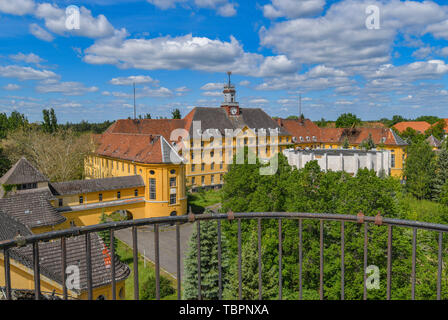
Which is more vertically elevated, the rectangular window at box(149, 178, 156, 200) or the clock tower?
the clock tower

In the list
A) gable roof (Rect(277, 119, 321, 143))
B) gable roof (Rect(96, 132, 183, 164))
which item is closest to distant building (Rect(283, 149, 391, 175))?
gable roof (Rect(96, 132, 183, 164))

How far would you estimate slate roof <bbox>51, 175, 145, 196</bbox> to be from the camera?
24.0 metres

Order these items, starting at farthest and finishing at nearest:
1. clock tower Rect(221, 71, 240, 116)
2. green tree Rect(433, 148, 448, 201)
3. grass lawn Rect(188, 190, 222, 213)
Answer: clock tower Rect(221, 71, 240, 116)
green tree Rect(433, 148, 448, 201)
grass lawn Rect(188, 190, 222, 213)

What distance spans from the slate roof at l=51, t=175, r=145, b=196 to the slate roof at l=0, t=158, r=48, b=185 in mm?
1240

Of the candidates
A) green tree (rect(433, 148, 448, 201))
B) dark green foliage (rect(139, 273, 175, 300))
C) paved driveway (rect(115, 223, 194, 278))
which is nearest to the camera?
dark green foliage (rect(139, 273, 175, 300))

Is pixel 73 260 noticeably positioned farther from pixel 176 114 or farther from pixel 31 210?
pixel 176 114

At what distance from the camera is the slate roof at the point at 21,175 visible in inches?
870

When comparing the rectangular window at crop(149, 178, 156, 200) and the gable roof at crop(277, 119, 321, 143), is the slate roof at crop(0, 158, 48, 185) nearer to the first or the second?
the rectangular window at crop(149, 178, 156, 200)

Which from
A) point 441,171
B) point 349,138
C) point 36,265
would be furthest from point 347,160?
point 36,265

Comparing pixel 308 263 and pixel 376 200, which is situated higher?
pixel 376 200

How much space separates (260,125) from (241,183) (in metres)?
29.1

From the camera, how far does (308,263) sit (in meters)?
14.7

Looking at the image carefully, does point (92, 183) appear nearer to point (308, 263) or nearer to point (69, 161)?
point (69, 161)
